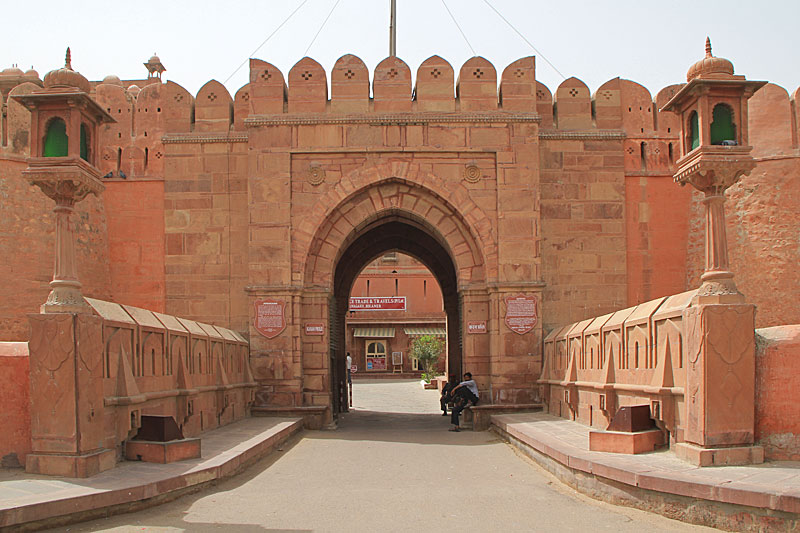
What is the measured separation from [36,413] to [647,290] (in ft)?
35.0

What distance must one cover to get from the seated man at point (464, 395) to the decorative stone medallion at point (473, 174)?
3.36 meters

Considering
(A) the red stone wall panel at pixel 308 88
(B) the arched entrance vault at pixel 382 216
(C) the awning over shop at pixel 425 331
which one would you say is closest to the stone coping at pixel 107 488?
(B) the arched entrance vault at pixel 382 216

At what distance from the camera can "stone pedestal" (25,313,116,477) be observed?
267 inches

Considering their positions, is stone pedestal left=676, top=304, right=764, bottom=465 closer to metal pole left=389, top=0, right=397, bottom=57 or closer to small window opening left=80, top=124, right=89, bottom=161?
small window opening left=80, top=124, right=89, bottom=161

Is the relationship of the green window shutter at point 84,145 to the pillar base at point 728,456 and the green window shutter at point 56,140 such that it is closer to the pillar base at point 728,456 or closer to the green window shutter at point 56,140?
the green window shutter at point 56,140

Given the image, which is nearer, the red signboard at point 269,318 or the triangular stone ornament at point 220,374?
the triangular stone ornament at point 220,374

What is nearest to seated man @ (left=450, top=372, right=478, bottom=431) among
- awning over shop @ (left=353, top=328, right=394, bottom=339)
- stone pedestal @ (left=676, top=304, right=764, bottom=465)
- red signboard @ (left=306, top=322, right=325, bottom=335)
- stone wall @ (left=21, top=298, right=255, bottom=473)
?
red signboard @ (left=306, top=322, right=325, bottom=335)

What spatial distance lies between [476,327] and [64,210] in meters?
7.93

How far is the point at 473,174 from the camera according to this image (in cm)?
1382

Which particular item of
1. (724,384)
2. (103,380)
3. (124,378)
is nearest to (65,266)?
(103,380)

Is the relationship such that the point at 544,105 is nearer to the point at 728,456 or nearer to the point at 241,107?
the point at 241,107

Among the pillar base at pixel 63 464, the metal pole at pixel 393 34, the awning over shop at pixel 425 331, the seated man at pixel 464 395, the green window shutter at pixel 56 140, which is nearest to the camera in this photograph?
→ the pillar base at pixel 63 464

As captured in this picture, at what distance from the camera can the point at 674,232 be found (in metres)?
14.4

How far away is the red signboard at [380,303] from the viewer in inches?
1567
